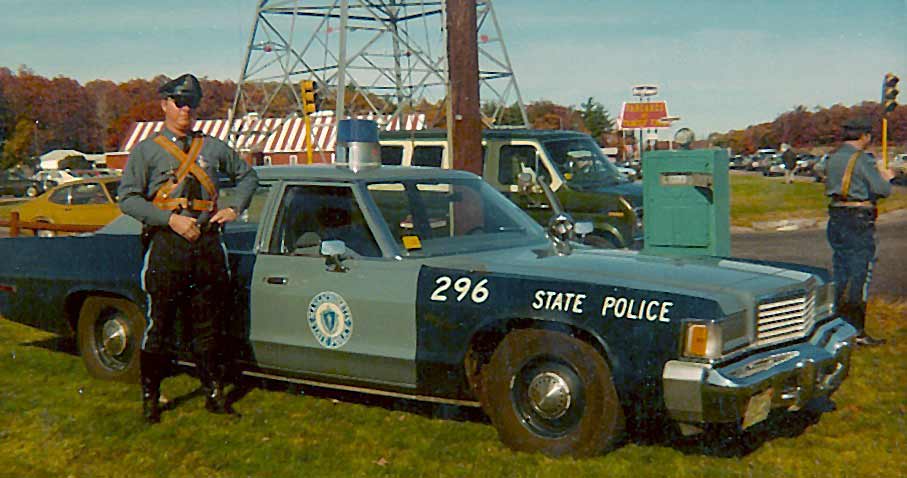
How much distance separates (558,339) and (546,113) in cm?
6772

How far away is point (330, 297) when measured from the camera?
5355mm

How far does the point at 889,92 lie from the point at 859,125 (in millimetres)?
15157

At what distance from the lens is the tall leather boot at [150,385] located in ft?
18.2

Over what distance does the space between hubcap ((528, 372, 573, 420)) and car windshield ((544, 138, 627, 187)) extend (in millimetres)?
6950

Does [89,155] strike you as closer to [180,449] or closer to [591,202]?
[591,202]

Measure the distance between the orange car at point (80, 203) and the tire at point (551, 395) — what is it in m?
12.6

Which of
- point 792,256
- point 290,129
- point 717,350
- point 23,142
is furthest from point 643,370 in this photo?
point 23,142

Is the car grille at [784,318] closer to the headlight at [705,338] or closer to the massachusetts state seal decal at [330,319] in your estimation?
the headlight at [705,338]

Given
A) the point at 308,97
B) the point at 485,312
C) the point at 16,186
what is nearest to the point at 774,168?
the point at 16,186

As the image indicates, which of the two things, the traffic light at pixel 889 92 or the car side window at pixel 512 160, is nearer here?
the car side window at pixel 512 160

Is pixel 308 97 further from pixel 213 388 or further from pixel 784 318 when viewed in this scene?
pixel 784 318

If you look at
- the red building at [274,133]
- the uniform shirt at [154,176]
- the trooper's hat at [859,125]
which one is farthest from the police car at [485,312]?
the red building at [274,133]

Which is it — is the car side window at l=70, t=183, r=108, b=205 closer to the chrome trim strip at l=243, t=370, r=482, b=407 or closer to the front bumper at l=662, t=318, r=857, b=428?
the chrome trim strip at l=243, t=370, r=482, b=407

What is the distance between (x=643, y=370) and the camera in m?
4.36
